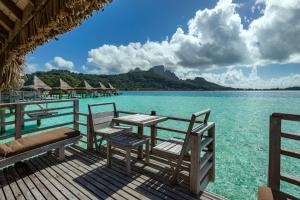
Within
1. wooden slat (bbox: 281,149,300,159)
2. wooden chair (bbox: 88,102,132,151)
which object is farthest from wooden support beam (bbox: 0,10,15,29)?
wooden slat (bbox: 281,149,300,159)

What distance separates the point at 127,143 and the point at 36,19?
2320mm

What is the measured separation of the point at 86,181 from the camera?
2.92m

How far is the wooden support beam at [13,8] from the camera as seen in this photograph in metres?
2.01

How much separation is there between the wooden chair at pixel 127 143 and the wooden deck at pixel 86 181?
0.85ft

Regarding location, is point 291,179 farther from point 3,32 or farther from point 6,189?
point 3,32

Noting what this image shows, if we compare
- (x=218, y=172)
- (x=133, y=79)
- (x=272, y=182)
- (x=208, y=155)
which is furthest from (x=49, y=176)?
(x=133, y=79)

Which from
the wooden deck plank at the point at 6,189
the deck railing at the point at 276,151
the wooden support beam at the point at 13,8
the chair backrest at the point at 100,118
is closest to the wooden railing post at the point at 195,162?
the deck railing at the point at 276,151

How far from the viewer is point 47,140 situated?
3.40 meters

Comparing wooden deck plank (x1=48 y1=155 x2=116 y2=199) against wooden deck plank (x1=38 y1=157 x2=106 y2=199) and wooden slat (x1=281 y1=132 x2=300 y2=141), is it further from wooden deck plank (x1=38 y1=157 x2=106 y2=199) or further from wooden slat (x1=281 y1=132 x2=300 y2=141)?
wooden slat (x1=281 y1=132 x2=300 y2=141)

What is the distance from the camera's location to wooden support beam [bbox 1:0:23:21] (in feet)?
6.60

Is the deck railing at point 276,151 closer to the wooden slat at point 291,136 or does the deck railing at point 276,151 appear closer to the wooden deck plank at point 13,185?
the wooden slat at point 291,136


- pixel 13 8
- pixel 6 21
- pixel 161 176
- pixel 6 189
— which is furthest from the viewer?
pixel 161 176

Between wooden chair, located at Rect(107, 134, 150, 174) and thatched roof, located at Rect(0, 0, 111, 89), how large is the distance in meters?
2.06

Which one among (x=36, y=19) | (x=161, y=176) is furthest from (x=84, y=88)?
(x=36, y=19)
